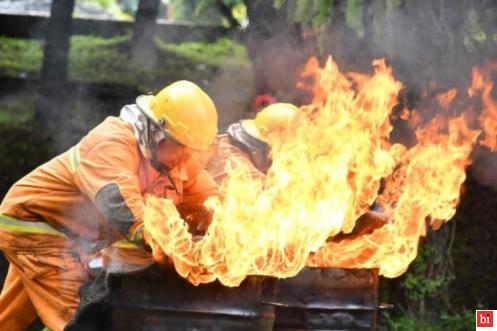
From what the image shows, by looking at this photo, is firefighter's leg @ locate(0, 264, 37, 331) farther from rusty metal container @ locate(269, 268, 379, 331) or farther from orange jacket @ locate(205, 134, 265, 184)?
rusty metal container @ locate(269, 268, 379, 331)

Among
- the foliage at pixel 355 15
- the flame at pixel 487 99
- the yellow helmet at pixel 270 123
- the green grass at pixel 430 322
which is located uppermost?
the foliage at pixel 355 15

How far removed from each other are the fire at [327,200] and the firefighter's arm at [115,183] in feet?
0.41

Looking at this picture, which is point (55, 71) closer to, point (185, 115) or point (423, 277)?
point (423, 277)

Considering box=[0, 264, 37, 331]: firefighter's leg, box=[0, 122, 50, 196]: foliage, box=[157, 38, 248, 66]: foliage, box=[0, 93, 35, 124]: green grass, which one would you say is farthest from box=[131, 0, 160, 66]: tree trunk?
box=[0, 264, 37, 331]: firefighter's leg

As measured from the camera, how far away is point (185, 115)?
5965mm

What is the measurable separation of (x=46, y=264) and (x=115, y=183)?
1009mm

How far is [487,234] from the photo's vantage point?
9.77m

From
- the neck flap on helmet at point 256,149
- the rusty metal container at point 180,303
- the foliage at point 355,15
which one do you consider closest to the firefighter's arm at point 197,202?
the neck flap on helmet at point 256,149

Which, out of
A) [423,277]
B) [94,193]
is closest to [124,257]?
[94,193]

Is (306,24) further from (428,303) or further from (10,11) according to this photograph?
(10,11)

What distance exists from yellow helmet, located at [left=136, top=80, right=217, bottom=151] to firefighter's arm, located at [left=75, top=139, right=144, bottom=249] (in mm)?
243

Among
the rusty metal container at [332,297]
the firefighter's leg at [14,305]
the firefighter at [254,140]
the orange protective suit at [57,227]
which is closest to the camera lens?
the rusty metal container at [332,297]

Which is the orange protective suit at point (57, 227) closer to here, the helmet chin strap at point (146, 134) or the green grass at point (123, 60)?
the helmet chin strap at point (146, 134)

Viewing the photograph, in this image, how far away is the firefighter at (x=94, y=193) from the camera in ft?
19.2
